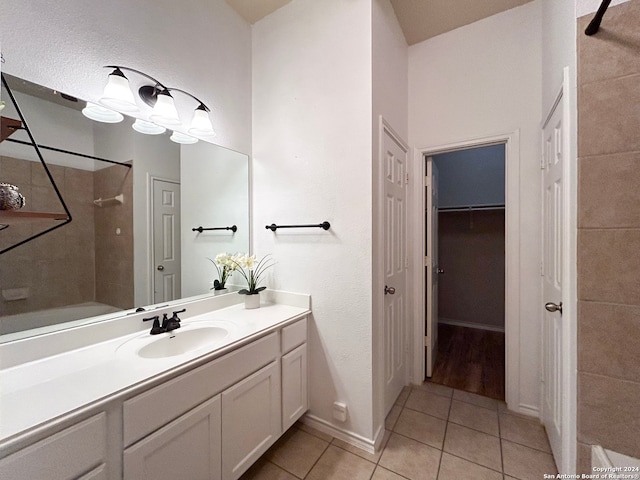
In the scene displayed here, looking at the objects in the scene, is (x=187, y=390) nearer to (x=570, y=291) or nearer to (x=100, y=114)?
(x=100, y=114)

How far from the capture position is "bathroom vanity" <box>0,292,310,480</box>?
72 cm

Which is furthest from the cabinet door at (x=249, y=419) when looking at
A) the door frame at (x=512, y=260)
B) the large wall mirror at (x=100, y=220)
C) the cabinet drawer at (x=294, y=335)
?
the door frame at (x=512, y=260)

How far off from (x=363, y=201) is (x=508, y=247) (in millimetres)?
1237

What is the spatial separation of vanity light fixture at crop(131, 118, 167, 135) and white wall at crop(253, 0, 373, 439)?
27.0 inches

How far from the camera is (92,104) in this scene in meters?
1.19

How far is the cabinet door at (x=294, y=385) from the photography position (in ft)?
4.90

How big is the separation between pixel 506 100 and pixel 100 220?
269 centimetres

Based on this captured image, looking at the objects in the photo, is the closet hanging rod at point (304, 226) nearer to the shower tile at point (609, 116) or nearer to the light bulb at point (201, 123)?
the light bulb at point (201, 123)

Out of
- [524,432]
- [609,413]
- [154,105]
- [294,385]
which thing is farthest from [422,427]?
[154,105]

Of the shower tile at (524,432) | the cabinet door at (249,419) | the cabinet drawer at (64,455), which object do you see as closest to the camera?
the cabinet drawer at (64,455)

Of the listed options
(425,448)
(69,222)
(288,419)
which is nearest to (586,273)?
(425,448)

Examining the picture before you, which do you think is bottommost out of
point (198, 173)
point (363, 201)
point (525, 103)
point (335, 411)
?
point (335, 411)

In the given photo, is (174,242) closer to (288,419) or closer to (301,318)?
(301,318)

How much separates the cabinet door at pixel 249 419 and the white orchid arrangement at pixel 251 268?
544 mm
